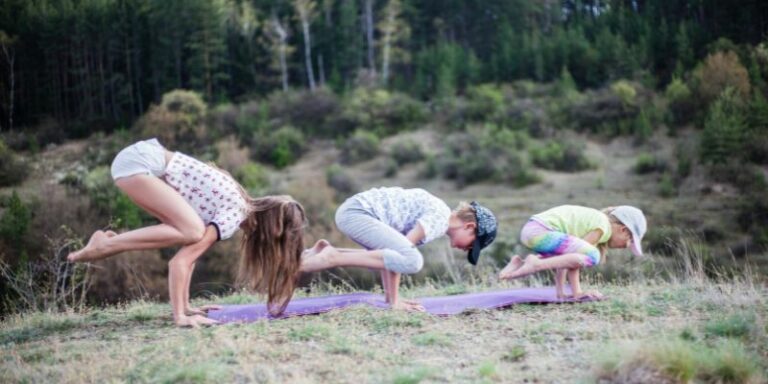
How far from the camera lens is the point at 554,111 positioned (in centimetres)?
3662

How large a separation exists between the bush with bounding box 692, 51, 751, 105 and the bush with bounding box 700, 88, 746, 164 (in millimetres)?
740

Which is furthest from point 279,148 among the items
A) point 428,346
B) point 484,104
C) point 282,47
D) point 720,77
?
point 428,346

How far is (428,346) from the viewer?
5336mm

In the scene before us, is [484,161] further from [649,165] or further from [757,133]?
[757,133]

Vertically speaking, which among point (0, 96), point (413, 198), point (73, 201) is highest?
point (0, 96)

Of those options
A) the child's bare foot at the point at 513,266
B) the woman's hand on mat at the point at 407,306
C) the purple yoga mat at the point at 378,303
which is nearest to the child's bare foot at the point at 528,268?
the child's bare foot at the point at 513,266

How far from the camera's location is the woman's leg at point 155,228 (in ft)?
19.4

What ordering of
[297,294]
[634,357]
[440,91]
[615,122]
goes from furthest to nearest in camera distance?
[440,91]
[615,122]
[297,294]
[634,357]

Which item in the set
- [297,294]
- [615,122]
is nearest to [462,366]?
[297,294]

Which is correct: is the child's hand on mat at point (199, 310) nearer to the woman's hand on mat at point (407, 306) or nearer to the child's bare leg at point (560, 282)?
the woman's hand on mat at point (407, 306)

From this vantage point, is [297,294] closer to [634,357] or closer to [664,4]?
[634,357]

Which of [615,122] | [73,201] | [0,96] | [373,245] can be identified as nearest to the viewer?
[373,245]

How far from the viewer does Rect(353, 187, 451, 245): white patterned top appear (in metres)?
6.54

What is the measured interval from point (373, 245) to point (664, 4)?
110ft
